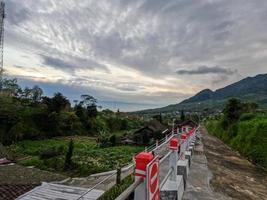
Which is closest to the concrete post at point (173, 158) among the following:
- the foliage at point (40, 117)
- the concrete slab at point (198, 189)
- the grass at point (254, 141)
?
the concrete slab at point (198, 189)

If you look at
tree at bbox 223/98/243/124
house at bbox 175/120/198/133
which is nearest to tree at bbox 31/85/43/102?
house at bbox 175/120/198/133

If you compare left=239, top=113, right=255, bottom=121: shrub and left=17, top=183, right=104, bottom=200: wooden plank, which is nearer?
left=17, top=183, right=104, bottom=200: wooden plank

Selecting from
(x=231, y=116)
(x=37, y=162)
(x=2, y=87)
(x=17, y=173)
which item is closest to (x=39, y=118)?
(x=2, y=87)

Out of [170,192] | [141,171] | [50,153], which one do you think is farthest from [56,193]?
[50,153]

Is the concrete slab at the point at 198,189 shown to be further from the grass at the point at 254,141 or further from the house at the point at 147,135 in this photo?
the house at the point at 147,135

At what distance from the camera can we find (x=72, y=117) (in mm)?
50656

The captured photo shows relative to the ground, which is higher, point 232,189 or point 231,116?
point 231,116

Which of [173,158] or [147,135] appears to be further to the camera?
Result: [147,135]

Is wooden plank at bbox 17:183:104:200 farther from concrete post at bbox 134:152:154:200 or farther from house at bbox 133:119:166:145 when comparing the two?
house at bbox 133:119:166:145

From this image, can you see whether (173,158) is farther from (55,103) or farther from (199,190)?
(55,103)

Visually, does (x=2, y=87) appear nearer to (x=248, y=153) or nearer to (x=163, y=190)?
(x=248, y=153)

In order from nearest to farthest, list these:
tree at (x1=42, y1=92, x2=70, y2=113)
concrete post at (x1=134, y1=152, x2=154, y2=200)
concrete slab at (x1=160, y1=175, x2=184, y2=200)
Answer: concrete post at (x1=134, y1=152, x2=154, y2=200)
concrete slab at (x1=160, y1=175, x2=184, y2=200)
tree at (x1=42, y1=92, x2=70, y2=113)

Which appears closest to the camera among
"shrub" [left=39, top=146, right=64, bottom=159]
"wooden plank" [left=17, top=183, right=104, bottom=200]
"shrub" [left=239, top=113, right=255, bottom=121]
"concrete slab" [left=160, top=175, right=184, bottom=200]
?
"concrete slab" [left=160, top=175, right=184, bottom=200]

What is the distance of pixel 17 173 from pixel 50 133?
25.8m
